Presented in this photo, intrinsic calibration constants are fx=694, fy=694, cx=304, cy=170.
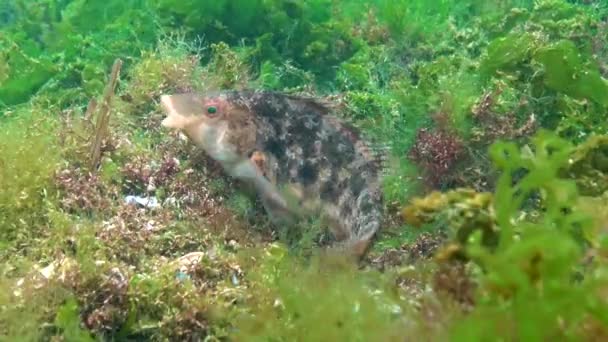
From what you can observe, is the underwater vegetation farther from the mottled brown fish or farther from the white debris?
the mottled brown fish

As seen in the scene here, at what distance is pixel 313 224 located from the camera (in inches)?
215

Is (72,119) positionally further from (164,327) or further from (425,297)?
(425,297)

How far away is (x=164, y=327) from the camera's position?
4.04 metres

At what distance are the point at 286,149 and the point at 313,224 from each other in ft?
2.51

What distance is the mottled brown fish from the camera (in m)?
5.64

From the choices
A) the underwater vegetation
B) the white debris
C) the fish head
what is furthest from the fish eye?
the white debris

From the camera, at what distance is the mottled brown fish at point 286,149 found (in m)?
5.64

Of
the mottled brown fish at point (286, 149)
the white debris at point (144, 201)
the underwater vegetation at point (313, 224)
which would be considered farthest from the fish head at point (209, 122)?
A: the white debris at point (144, 201)

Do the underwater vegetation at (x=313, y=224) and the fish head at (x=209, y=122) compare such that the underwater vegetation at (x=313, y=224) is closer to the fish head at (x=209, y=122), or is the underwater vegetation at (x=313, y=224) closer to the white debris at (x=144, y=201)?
the white debris at (x=144, y=201)

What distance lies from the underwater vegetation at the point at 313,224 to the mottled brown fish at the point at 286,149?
209 mm

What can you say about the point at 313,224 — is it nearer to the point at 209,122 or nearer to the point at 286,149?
the point at 286,149

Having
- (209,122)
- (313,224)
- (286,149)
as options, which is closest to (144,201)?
(209,122)

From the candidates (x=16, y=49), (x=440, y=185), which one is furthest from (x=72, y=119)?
(x=440, y=185)

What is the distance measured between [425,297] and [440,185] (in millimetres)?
3185
